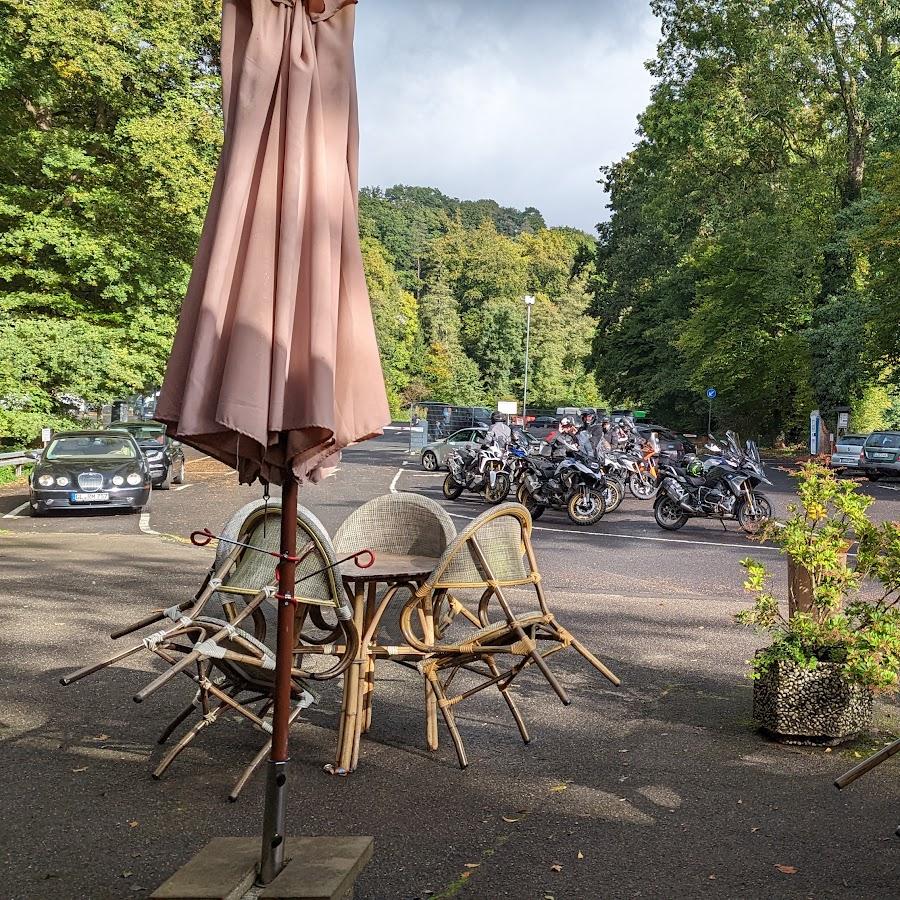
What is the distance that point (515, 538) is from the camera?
5.70 meters

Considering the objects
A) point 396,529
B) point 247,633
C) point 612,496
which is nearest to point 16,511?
point 612,496

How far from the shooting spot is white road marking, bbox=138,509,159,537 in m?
15.7

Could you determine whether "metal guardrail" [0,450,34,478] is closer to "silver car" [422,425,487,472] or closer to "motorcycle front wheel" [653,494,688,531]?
"silver car" [422,425,487,472]

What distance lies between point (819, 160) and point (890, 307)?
7.85 metres

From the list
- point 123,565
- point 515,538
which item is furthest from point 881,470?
point 515,538

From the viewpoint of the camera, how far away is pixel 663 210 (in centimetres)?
4172

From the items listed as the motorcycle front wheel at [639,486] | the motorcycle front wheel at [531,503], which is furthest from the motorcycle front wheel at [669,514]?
the motorcycle front wheel at [639,486]

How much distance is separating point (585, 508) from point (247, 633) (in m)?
13.5

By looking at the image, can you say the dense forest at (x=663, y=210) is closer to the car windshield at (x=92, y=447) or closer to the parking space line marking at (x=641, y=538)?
the car windshield at (x=92, y=447)

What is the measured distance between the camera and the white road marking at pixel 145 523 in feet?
51.6

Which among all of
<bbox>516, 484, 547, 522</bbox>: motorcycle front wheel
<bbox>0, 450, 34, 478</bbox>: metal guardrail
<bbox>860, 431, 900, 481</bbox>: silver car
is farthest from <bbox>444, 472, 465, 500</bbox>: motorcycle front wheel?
<bbox>860, 431, 900, 481</bbox>: silver car

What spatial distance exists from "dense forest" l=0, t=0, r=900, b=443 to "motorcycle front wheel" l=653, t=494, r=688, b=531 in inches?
561

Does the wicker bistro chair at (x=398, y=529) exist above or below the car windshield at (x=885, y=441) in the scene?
below

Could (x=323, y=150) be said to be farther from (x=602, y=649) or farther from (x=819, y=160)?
(x=819, y=160)
